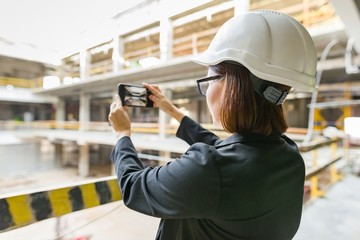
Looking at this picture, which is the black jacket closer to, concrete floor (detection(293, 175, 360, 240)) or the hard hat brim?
the hard hat brim

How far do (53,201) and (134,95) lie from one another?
41 centimetres

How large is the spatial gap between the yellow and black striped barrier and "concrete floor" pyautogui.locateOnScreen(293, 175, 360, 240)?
1354 mm

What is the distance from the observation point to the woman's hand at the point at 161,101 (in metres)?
0.91

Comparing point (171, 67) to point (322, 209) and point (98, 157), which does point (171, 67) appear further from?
point (98, 157)

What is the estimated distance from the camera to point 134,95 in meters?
0.80

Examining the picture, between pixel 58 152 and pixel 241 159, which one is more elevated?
pixel 241 159

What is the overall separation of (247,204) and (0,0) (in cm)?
104

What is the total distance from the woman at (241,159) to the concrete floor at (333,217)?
4.14 feet

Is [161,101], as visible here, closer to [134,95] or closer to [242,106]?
[134,95]

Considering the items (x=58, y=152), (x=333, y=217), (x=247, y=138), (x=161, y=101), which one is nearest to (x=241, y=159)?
(x=247, y=138)

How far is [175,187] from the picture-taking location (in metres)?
0.45

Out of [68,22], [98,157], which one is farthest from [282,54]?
[98,157]

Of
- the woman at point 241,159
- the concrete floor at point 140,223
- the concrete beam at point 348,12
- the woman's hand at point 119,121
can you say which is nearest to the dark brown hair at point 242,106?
the woman at point 241,159

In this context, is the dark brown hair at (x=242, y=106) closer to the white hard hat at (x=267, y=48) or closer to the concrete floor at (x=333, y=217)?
the white hard hat at (x=267, y=48)
